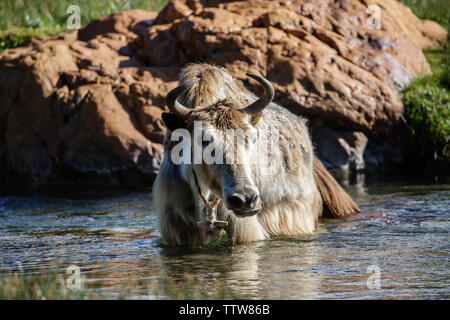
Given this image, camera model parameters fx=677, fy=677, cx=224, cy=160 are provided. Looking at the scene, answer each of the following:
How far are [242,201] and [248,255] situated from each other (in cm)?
103

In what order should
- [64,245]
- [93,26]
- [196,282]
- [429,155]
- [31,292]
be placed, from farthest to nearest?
[93,26]
[429,155]
[64,245]
[196,282]
[31,292]

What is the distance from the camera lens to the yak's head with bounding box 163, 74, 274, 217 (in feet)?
19.3

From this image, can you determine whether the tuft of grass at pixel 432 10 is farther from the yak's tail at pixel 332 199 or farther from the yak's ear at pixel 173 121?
the yak's ear at pixel 173 121

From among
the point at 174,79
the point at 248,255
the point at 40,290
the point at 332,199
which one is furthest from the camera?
the point at 174,79

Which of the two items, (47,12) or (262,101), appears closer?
(262,101)

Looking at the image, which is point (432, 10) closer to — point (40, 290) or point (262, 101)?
point (262, 101)

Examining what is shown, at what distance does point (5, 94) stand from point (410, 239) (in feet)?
32.8

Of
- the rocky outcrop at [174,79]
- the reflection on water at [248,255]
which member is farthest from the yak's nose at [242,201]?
the rocky outcrop at [174,79]

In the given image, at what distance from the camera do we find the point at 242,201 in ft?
18.9

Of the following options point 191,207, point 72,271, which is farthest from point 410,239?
point 72,271

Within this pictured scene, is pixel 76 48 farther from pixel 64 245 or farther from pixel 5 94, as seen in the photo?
pixel 64 245

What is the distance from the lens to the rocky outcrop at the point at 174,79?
12.8 meters

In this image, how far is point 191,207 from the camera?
276 inches

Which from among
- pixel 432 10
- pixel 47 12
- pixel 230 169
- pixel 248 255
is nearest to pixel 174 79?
pixel 248 255
